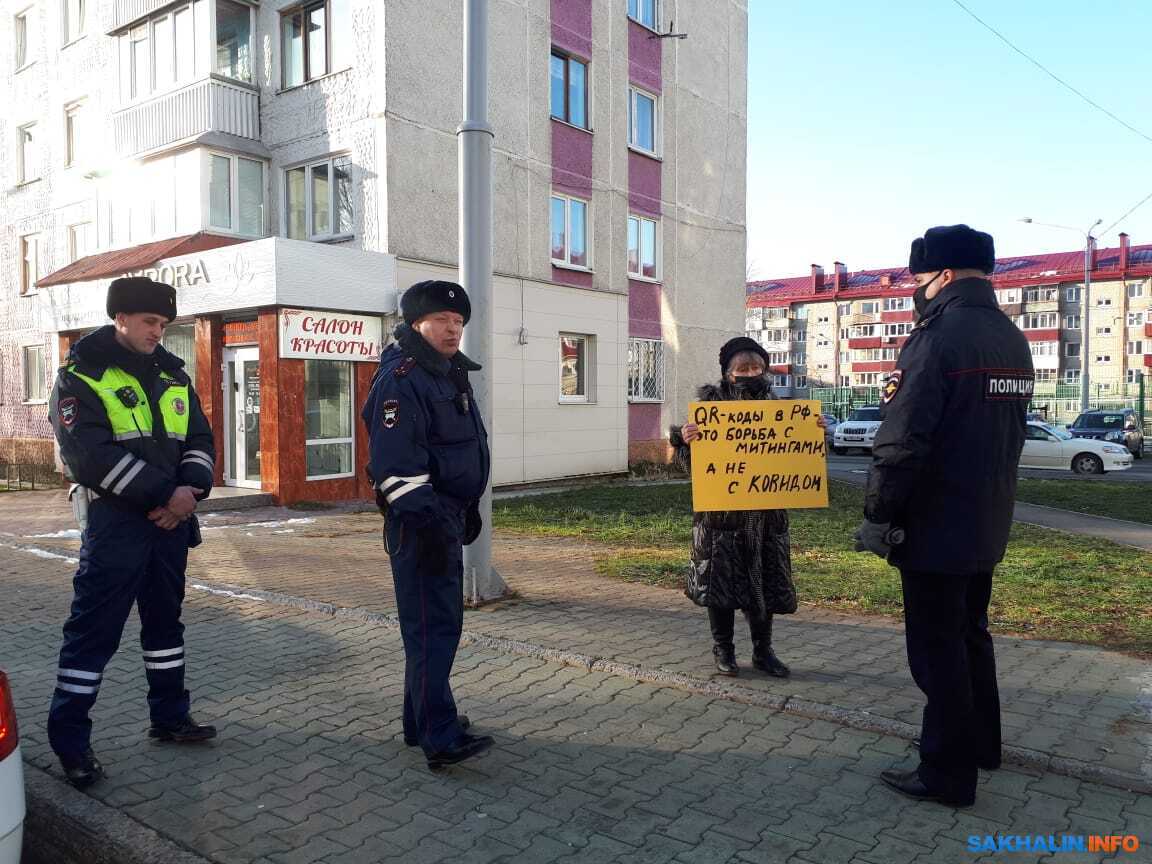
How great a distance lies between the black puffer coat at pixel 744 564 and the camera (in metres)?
4.91

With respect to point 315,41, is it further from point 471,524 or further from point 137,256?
point 471,524

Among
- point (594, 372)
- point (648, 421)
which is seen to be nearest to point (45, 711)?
point (594, 372)

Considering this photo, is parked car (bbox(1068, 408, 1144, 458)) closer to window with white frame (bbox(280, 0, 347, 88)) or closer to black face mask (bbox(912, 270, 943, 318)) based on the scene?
window with white frame (bbox(280, 0, 347, 88))

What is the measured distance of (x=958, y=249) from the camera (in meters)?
3.61

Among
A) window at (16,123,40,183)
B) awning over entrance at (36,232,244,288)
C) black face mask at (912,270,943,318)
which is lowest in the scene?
black face mask at (912,270,943,318)

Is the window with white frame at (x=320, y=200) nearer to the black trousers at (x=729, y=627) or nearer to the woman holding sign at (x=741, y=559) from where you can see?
the woman holding sign at (x=741, y=559)

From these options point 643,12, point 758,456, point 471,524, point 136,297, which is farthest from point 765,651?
point 643,12

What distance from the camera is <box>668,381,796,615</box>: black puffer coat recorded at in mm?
4906

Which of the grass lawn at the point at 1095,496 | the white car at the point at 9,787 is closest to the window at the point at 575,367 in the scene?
the grass lawn at the point at 1095,496

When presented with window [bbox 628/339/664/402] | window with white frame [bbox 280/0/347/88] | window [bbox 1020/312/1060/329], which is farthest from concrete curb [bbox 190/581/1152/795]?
window [bbox 1020/312/1060/329]

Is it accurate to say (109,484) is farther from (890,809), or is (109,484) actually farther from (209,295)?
(209,295)

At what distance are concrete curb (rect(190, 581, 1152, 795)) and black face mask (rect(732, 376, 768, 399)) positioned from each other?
154 centimetres

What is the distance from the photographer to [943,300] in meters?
3.58

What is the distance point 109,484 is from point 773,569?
10.5 feet
